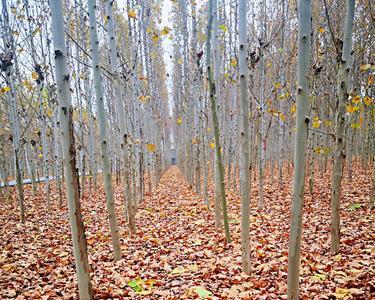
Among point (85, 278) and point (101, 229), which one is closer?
point (85, 278)

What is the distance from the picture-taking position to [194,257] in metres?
4.27

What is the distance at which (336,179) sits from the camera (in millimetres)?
3629

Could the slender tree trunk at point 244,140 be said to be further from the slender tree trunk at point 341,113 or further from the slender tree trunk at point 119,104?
the slender tree trunk at point 119,104

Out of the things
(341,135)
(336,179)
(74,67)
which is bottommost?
(336,179)

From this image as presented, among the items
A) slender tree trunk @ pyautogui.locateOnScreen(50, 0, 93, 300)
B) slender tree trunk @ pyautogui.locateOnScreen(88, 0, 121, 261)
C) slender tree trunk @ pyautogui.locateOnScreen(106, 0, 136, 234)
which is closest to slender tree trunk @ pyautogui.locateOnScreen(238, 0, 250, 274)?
slender tree trunk @ pyautogui.locateOnScreen(50, 0, 93, 300)

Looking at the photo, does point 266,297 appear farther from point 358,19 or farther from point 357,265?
point 358,19

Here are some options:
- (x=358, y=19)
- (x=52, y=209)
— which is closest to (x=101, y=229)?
(x=52, y=209)

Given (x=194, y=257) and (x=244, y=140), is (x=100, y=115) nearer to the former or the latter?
(x=244, y=140)

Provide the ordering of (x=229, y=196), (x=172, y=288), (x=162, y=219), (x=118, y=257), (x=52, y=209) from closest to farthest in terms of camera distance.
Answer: (x=172, y=288) → (x=118, y=257) → (x=162, y=219) → (x=52, y=209) → (x=229, y=196)

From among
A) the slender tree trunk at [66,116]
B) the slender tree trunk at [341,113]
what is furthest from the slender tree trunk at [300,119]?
the slender tree trunk at [66,116]

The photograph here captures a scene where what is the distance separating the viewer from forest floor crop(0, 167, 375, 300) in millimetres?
3078

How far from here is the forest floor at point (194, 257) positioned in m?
3.08

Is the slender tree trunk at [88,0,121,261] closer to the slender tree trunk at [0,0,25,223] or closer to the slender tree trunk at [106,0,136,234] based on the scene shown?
the slender tree trunk at [106,0,136,234]

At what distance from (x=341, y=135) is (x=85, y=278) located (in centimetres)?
360
